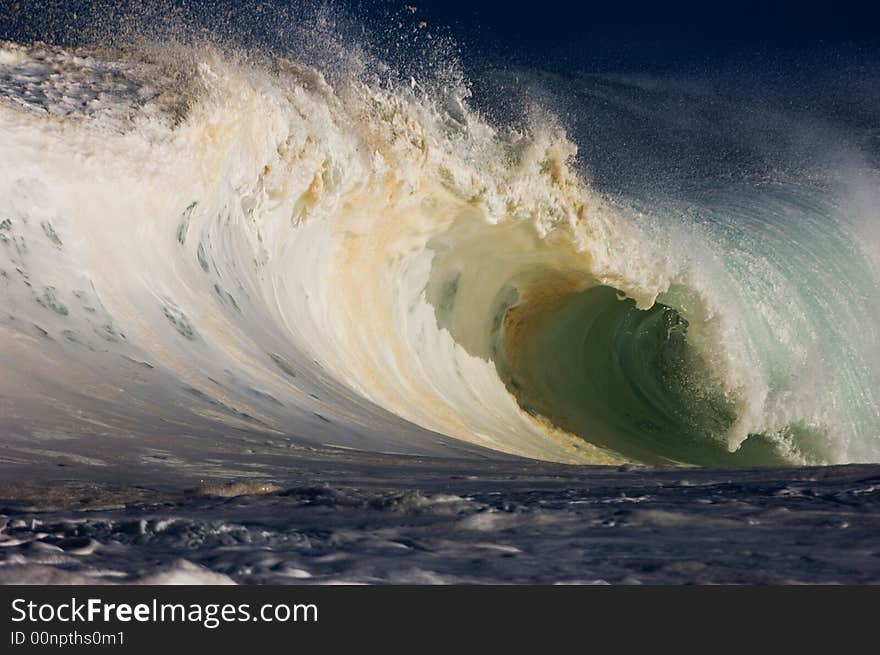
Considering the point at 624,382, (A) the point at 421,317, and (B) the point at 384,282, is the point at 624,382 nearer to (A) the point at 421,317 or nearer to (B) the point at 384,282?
(A) the point at 421,317

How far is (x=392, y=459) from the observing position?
451cm

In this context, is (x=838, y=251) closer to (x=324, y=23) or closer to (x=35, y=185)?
(x=324, y=23)

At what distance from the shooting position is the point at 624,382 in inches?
401

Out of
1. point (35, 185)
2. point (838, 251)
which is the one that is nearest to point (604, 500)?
point (35, 185)

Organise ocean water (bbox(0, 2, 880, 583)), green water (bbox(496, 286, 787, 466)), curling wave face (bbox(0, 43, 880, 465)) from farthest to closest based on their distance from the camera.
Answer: green water (bbox(496, 286, 787, 466))
curling wave face (bbox(0, 43, 880, 465))
ocean water (bbox(0, 2, 880, 583))

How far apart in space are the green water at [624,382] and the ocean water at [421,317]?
0.12ft

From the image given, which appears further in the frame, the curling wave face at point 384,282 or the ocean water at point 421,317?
the curling wave face at point 384,282

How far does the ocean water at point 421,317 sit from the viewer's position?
2.47 m

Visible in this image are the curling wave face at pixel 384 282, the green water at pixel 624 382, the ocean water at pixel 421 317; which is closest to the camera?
the ocean water at pixel 421 317

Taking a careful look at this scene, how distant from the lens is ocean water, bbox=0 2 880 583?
97.3 inches

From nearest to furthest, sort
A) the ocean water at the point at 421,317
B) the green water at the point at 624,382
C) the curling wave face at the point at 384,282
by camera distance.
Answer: the ocean water at the point at 421,317
the curling wave face at the point at 384,282
the green water at the point at 624,382

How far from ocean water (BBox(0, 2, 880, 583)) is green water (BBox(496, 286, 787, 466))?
0.04 metres

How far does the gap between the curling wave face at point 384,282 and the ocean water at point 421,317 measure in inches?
1.2
